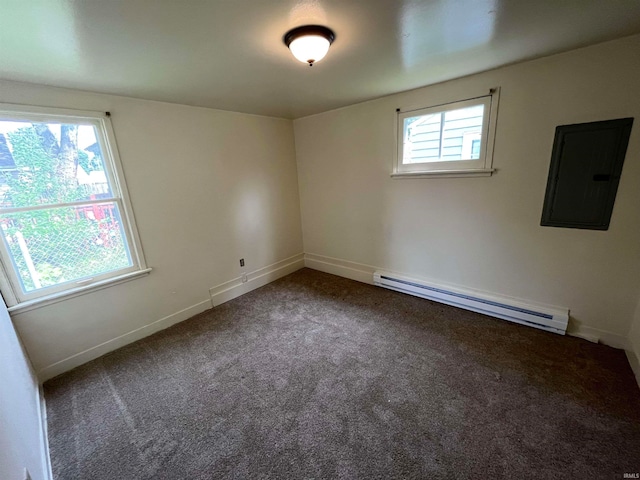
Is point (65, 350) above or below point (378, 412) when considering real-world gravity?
above

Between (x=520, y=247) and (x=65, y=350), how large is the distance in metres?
4.11

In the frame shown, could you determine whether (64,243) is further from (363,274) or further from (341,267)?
(363,274)

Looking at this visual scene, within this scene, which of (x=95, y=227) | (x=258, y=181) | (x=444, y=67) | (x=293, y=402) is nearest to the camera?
(x=293, y=402)

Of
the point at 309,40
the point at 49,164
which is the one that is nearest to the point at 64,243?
the point at 49,164

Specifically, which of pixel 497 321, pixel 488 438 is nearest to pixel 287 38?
pixel 488 438

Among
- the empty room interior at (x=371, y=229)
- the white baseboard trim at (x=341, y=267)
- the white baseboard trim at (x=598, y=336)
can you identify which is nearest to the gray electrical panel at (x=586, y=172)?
the empty room interior at (x=371, y=229)

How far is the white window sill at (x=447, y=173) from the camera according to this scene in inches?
93.8

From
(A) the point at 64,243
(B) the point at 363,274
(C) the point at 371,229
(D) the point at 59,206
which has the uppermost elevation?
(D) the point at 59,206

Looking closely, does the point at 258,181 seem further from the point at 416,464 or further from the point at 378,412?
the point at 416,464

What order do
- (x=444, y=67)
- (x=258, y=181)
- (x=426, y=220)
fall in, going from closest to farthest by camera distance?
1. (x=444, y=67)
2. (x=426, y=220)
3. (x=258, y=181)

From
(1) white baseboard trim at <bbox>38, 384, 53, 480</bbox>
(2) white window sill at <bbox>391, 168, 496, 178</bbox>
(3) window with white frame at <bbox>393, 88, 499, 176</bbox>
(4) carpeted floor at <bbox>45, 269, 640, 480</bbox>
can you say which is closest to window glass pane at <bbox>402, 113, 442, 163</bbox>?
(3) window with white frame at <bbox>393, 88, 499, 176</bbox>

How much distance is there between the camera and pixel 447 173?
8.46ft

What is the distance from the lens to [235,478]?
1321 mm

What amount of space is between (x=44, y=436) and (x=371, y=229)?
3254 mm
